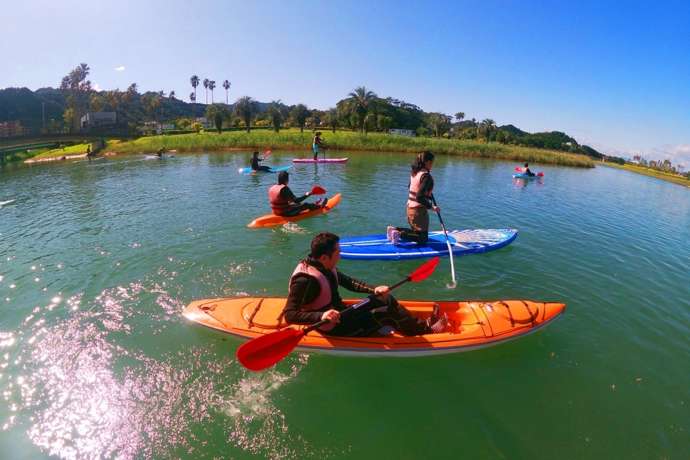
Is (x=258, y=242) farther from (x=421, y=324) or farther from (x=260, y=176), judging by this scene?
(x=260, y=176)

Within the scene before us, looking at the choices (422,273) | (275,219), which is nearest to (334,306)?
(422,273)

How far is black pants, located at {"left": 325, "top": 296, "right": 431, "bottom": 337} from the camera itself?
17.9ft

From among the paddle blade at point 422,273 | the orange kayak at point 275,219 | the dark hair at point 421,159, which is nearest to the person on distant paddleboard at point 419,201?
the dark hair at point 421,159

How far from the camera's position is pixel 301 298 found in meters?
4.94

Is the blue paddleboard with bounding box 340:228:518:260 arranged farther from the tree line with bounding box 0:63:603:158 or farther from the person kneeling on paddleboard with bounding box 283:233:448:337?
the tree line with bounding box 0:63:603:158

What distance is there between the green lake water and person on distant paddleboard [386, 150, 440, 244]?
3.68 feet

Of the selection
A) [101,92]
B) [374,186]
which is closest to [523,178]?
[374,186]

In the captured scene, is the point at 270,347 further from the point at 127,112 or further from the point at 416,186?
the point at 127,112

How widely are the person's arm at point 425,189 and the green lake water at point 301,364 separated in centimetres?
195

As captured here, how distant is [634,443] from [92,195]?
2216 cm

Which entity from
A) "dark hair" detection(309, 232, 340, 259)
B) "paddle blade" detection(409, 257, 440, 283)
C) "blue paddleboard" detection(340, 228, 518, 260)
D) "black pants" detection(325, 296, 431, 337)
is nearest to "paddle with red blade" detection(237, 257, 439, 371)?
"black pants" detection(325, 296, 431, 337)

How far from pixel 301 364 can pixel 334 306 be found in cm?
125

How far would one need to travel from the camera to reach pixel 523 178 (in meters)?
27.2

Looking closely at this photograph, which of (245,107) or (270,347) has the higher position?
(245,107)
